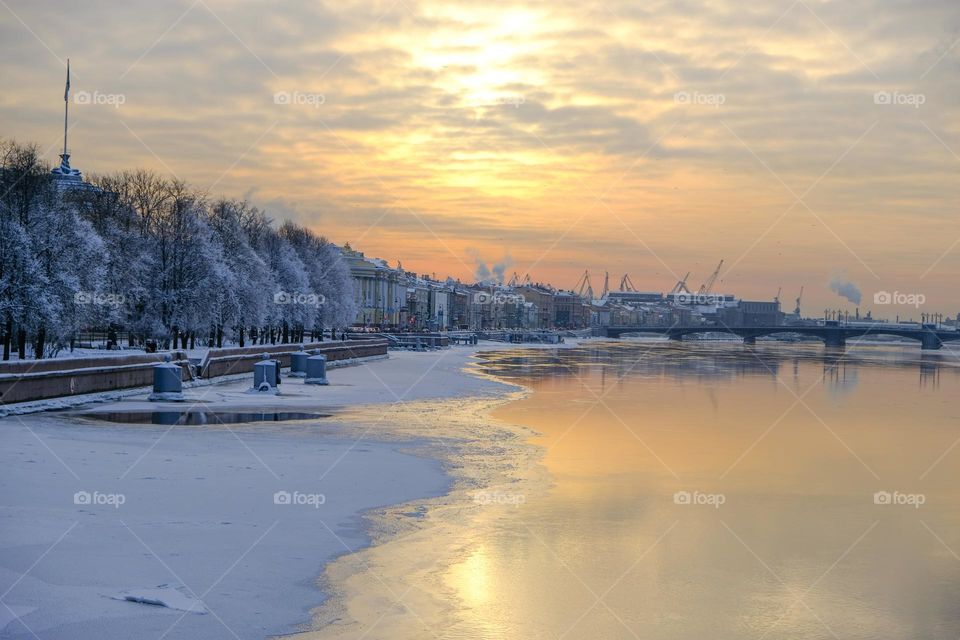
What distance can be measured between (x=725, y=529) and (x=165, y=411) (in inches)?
733

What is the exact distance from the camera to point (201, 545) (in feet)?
41.5

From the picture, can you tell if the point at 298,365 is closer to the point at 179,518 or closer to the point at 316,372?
the point at 316,372

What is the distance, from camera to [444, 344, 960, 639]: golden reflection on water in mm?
10953

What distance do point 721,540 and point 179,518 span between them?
7409mm

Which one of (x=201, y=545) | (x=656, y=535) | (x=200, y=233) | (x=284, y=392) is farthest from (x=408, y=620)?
(x=200, y=233)

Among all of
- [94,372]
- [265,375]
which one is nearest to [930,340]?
[265,375]

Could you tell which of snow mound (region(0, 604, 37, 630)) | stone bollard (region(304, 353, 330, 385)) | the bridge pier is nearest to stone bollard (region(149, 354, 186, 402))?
stone bollard (region(304, 353, 330, 385))

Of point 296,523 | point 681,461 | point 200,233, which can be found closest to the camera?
point 296,523

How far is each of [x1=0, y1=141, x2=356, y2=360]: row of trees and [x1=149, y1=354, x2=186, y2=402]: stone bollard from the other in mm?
11062

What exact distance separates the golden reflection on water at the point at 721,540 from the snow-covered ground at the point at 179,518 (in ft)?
6.87

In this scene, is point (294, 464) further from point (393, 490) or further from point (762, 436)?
point (762, 436)

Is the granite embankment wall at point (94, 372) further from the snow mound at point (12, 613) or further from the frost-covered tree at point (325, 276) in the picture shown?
the frost-covered tree at point (325, 276)

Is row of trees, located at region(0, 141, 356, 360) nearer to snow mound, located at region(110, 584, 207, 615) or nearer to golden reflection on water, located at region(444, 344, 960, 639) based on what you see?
golden reflection on water, located at region(444, 344, 960, 639)

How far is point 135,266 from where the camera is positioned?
194ft
